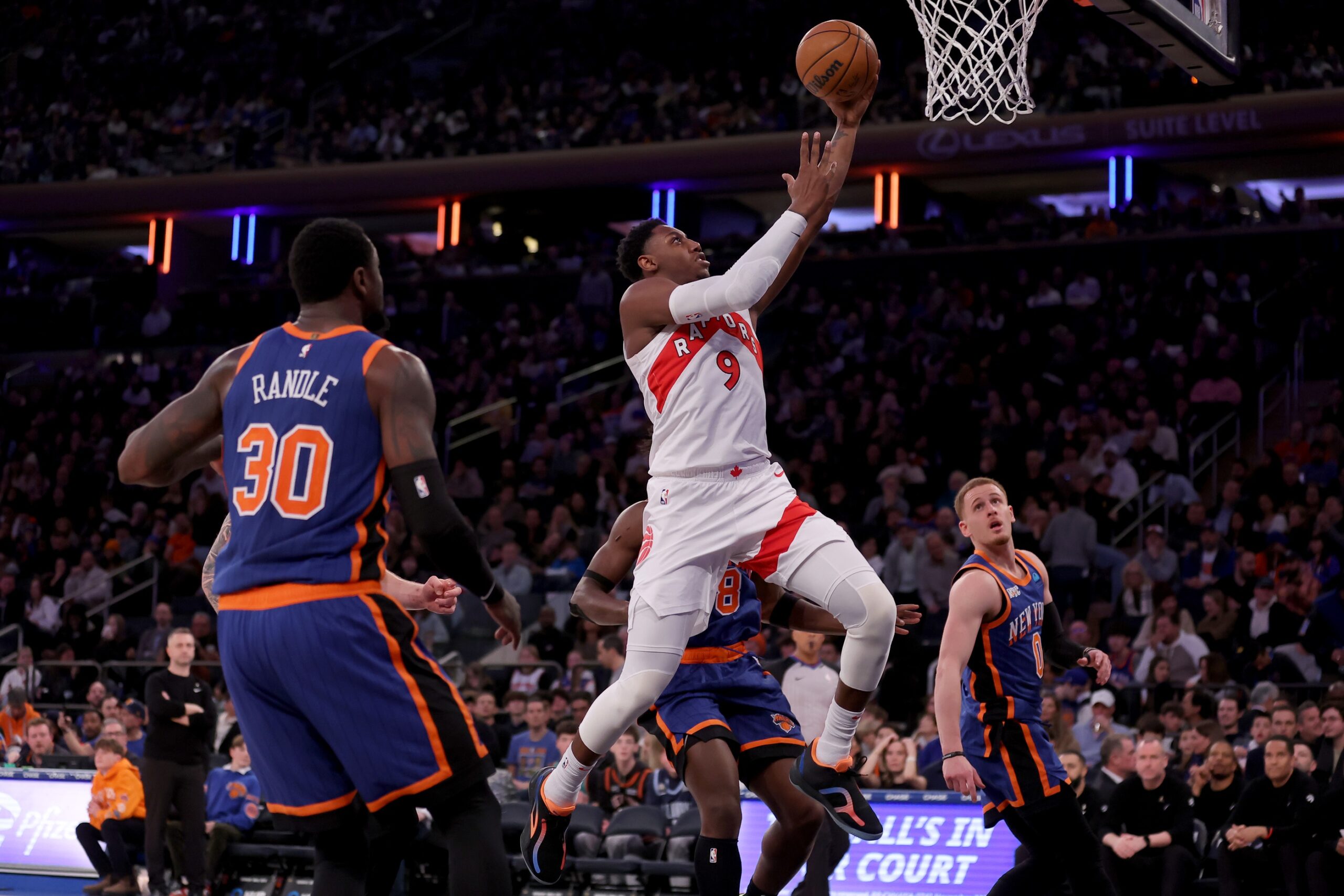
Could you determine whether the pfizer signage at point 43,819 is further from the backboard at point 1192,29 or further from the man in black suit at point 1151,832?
the backboard at point 1192,29

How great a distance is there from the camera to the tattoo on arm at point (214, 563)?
451 centimetres

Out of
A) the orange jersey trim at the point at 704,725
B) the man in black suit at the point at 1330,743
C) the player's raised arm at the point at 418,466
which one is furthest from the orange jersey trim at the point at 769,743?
the man in black suit at the point at 1330,743

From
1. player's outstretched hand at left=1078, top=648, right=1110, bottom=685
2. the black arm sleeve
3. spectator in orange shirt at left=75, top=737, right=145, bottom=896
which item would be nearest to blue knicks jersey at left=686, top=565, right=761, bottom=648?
the black arm sleeve

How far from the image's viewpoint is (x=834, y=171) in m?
5.96

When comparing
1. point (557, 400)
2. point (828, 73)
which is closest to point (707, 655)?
point (828, 73)

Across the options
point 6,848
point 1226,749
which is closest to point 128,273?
point 6,848

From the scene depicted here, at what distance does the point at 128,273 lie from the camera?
29062mm

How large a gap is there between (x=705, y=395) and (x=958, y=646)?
1.52m

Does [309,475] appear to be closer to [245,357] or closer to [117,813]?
[245,357]

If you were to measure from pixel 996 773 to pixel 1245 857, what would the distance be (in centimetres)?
393

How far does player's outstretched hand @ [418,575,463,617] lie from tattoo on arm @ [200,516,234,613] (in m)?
0.61

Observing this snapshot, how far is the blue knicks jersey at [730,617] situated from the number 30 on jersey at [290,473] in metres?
2.55

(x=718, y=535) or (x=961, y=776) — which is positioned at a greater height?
(x=718, y=535)

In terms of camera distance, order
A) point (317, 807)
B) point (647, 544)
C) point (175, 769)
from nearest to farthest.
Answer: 1. point (317, 807)
2. point (647, 544)
3. point (175, 769)
